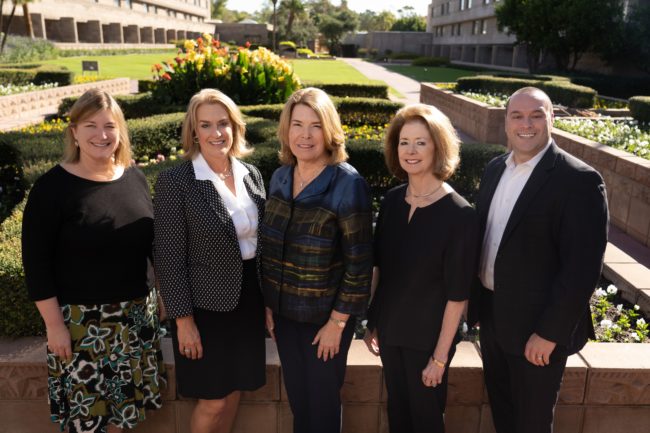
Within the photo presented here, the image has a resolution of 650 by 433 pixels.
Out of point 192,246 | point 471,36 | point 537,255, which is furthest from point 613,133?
point 471,36

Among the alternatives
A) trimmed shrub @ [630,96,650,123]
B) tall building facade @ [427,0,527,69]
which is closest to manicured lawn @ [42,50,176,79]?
trimmed shrub @ [630,96,650,123]

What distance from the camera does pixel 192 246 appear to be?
2.23m

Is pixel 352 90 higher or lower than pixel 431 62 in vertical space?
lower

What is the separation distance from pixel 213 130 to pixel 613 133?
806cm

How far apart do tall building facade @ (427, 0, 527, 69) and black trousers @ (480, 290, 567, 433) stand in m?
42.1

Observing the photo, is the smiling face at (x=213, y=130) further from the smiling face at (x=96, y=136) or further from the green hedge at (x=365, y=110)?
the green hedge at (x=365, y=110)

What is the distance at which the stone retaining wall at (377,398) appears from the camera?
2.70m

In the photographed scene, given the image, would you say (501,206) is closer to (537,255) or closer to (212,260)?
(537,255)

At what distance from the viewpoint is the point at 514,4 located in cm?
3073

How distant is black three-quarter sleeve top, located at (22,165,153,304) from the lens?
7.04ft

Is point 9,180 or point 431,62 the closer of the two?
point 9,180

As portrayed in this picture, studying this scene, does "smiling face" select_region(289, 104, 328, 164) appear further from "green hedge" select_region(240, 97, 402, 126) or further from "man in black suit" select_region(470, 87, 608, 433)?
"green hedge" select_region(240, 97, 402, 126)

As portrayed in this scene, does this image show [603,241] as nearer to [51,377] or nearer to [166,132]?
[51,377]

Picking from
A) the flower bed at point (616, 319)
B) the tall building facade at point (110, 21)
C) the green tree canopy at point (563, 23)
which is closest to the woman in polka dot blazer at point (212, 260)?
the flower bed at point (616, 319)
